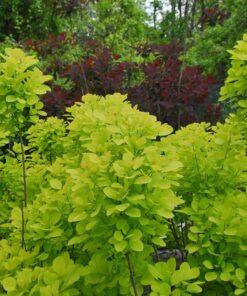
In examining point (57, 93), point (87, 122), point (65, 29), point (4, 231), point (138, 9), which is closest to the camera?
point (87, 122)

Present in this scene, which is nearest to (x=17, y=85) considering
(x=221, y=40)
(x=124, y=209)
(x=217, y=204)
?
(x=124, y=209)

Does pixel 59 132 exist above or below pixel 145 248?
above

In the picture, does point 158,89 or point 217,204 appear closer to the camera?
point 217,204

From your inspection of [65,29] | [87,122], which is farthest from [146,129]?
[65,29]

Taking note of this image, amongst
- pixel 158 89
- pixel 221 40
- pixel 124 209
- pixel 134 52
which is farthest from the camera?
pixel 134 52

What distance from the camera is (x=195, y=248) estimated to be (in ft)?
7.31

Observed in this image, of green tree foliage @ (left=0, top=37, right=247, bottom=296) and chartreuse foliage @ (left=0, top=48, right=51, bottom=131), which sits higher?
chartreuse foliage @ (left=0, top=48, right=51, bottom=131)

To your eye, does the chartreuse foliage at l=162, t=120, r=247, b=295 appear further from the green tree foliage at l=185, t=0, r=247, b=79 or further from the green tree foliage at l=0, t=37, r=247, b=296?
the green tree foliage at l=185, t=0, r=247, b=79

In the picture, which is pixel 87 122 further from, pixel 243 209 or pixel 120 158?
pixel 243 209

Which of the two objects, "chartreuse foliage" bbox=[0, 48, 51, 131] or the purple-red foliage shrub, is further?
the purple-red foliage shrub

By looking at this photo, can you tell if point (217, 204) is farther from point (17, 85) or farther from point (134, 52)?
point (134, 52)

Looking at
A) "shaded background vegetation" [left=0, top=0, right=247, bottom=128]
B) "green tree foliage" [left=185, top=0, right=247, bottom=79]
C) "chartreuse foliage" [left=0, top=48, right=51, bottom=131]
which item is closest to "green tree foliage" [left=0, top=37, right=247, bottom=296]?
"chartreuse foliage" [left=0, top=48, right=51, bottom=131]

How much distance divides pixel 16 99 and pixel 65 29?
35.9ft

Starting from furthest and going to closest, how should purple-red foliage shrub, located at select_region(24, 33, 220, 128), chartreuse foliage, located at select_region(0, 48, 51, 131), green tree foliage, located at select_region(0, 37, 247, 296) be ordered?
purple-red foliage shrub, located at select_region(24, 33, 220, 128)
chartreuse foliage, located at select_region(0, 48, 51, 131)
green tree foliage, located at select_region(0, 37, 247, 296)
